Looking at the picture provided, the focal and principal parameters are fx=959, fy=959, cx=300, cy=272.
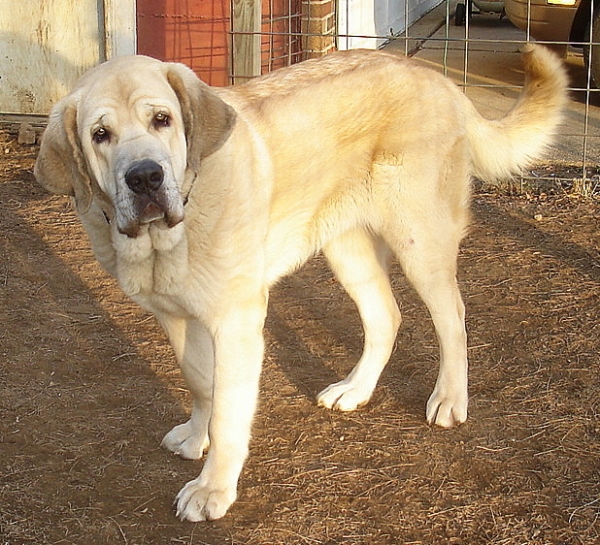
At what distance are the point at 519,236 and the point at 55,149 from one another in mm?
3544

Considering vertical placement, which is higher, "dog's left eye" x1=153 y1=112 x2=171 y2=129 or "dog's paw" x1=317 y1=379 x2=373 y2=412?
"dog's left eye" x1=153 y1=112 x2=171 y2=129

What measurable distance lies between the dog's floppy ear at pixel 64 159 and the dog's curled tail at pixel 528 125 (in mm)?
1642

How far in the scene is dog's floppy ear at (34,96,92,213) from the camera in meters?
2.91

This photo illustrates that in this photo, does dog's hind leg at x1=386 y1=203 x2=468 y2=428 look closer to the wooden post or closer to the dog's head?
the dog's head

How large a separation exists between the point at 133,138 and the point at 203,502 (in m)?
1.19

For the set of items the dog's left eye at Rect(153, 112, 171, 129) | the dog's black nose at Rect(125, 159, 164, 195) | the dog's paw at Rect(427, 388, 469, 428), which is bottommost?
the dog's paw at Rect(427, 388, 469, 428)

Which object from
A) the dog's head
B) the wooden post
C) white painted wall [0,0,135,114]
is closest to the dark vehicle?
the wooden post

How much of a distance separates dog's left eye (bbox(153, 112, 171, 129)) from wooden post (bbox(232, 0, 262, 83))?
4.40 metres

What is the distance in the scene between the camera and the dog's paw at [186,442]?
138 inches

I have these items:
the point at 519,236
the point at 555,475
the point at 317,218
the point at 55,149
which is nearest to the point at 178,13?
the point at 519,236

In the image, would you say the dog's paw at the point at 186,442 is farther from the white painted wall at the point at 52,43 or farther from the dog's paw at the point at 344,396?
the white painted wall at the point at 52,43

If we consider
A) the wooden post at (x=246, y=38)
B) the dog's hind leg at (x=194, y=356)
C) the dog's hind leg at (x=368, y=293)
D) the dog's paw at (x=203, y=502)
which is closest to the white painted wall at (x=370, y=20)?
the wooden post at (x=246, y=38)

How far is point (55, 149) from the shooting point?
2.98 m

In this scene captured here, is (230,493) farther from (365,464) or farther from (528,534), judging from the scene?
(528,534)
